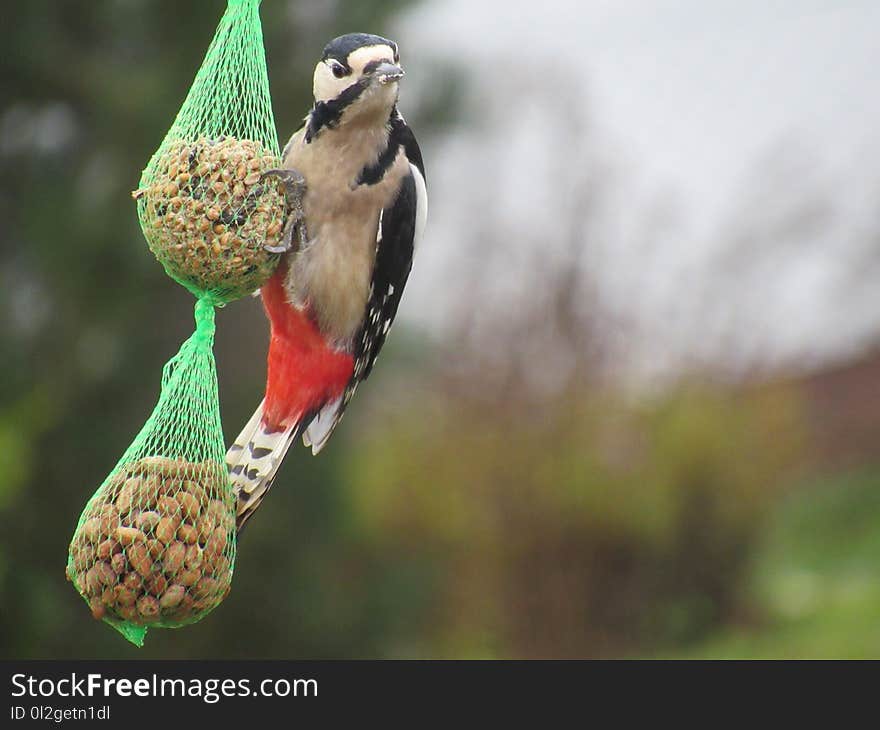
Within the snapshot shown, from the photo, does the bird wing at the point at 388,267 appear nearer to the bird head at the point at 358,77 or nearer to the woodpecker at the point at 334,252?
the woodpecker at the point at 334,252

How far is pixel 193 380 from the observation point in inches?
95.0

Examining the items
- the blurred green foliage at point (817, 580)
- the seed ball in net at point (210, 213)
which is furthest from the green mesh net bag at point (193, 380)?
the blurred green foliage at point (817, 580)

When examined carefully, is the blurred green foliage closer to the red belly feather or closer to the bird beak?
the red belly feather

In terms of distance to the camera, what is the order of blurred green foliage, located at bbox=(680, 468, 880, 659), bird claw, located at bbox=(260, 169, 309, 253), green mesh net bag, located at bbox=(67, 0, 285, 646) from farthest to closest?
blurred green foliage, located at bbox=(680, 468, 880, 659), bird claw, located at bbox=(260, 169, 309, 253), green mesh net bag, located at bbox=(67, 0, 285, 646)

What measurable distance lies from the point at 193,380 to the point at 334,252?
403 millimetres

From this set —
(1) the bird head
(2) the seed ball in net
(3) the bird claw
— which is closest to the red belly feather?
(3) the bird claw

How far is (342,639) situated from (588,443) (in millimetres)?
3150

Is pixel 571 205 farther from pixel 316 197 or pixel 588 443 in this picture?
pixel 316 197

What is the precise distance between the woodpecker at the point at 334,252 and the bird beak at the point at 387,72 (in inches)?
0.4

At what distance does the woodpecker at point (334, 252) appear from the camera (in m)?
2.41

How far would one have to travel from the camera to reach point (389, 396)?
798cm

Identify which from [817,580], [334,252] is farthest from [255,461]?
[817,580]

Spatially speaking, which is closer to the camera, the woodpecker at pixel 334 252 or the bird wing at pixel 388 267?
the woodpecker at pixel 334 252

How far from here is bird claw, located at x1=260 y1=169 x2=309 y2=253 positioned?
2.39 meters
